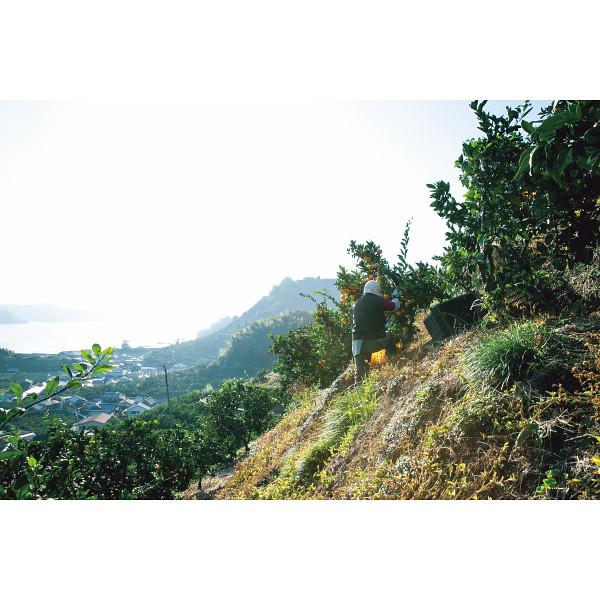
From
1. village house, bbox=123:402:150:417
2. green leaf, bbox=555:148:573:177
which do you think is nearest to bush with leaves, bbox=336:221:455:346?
green leaf, bbox=555:148:573:177

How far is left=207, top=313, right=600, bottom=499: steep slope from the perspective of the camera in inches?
101

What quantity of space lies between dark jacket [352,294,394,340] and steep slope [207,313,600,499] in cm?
113

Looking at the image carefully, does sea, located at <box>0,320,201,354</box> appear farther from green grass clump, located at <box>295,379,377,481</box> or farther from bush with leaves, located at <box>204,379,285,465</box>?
bush with leaves, located at <box>204,379,285,465</box>

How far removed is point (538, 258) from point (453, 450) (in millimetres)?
2537

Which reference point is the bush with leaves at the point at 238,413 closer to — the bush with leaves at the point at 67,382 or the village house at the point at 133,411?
the village house at the point at 133,411

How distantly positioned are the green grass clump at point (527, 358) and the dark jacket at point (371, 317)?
238 centimetres

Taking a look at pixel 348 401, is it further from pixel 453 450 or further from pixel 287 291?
pixel 287 291

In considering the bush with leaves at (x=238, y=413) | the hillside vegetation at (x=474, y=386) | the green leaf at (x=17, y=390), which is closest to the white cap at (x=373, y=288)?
the hillside vegetation at (x=474, y=386)

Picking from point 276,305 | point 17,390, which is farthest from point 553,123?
point 276,305

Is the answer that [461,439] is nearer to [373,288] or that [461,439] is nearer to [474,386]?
[474,386]

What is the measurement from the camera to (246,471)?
5867mm

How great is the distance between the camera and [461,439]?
9.73 ft

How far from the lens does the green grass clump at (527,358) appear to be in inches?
117

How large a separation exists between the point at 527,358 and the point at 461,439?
921 mm
